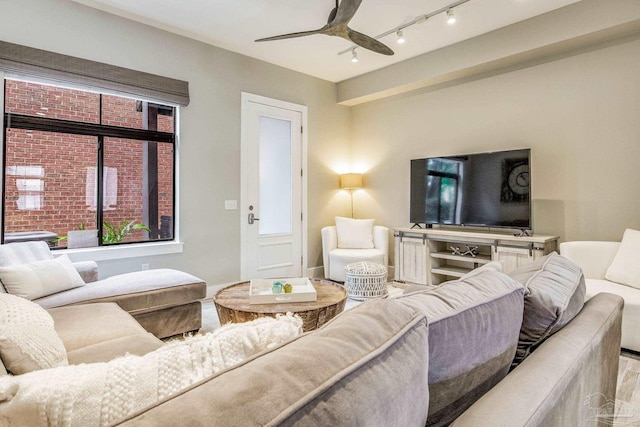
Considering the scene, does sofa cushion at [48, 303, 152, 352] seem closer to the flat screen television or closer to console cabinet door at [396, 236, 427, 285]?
console cabinet door at [396, 236, 427, 285]

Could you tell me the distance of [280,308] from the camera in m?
2.28

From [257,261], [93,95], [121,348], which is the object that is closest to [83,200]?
[93,95]

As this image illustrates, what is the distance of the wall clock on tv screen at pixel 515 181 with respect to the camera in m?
3.71

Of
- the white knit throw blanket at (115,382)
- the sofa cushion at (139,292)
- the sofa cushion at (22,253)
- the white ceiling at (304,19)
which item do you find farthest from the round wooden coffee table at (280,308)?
the white ceiling at (304,19)

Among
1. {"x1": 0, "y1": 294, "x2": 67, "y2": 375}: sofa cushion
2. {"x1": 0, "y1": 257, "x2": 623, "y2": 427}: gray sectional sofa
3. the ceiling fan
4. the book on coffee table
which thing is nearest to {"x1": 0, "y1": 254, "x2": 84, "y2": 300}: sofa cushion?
{"x1": 0, "y1": 294, "x2": 67, "y2": 375}: sofa cushion

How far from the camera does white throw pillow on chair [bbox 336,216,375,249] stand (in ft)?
16.4

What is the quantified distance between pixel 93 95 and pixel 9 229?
1.40 metres

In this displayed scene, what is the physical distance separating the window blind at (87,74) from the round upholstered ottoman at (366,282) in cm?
260

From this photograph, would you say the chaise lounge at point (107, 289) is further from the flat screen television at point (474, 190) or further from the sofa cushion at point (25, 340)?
the flat screen television at point (474, 190)

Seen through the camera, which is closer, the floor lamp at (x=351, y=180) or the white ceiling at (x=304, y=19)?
the white ceiling at (x=304, y=19)

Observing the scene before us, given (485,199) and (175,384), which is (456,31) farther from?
(175,384)

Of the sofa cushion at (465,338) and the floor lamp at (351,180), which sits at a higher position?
the floor lamp at (351,180)

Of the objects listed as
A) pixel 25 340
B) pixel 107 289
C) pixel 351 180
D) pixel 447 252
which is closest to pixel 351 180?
pixel 351 180

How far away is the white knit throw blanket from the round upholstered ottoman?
3.16m
